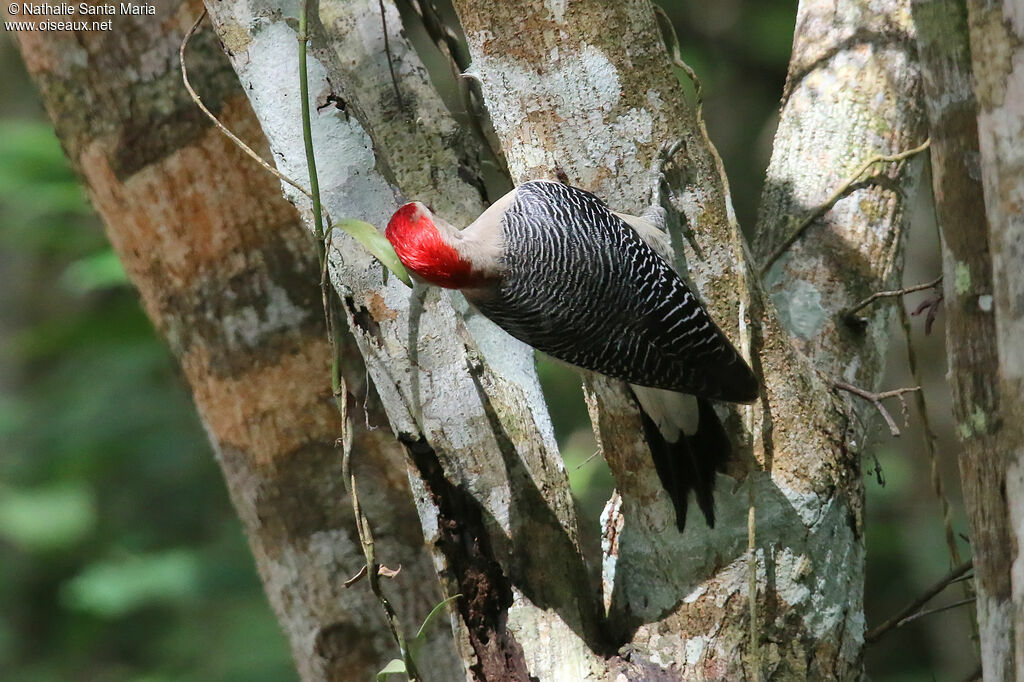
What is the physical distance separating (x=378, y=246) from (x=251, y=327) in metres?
1.52

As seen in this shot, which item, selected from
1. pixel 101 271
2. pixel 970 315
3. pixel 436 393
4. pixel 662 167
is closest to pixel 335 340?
pixel 436 393

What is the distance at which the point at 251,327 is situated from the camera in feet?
11.4

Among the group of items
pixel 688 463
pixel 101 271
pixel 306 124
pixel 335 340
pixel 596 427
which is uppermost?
pixel 101 271

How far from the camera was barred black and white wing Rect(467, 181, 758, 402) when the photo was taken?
2.68 metres

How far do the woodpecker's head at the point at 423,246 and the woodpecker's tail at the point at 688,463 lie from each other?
2.16ft

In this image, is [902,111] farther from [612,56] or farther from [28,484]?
[28,484]

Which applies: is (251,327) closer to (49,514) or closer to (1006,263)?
(1006,263)

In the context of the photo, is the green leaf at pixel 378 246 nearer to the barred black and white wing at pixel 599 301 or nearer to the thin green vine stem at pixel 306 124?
the thin green vine stem at pixel 306 124

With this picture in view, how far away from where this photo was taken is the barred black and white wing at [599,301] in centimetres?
268

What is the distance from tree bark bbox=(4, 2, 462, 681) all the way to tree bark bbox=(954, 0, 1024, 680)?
1958 millimetres

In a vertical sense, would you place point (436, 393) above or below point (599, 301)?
below

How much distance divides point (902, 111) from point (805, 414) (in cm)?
117

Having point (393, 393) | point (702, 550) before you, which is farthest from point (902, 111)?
point (393, 393)

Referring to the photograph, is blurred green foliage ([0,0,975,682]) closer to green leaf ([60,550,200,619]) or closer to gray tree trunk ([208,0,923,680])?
green leaf ([60,550,200,619])
